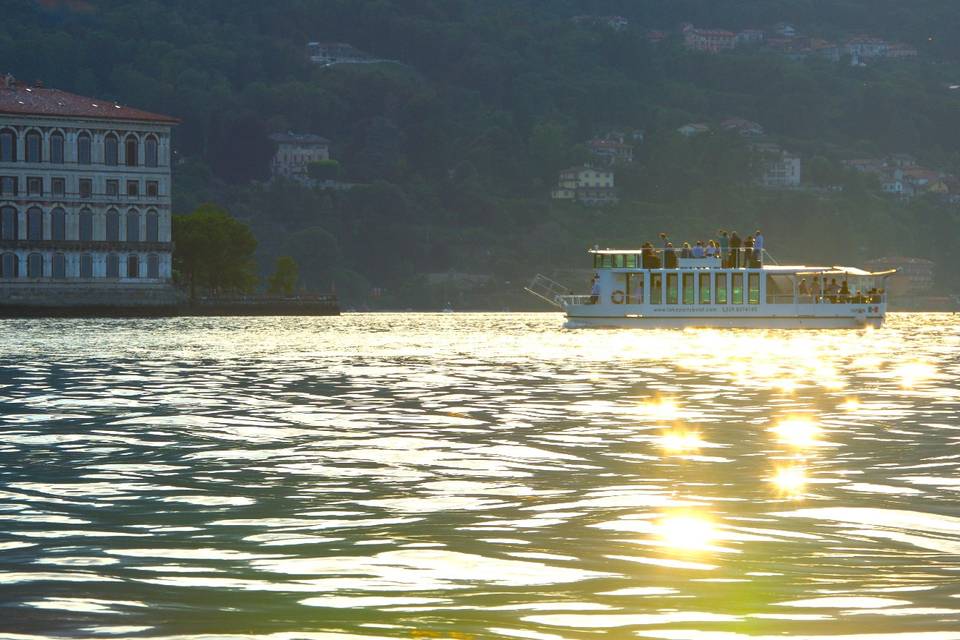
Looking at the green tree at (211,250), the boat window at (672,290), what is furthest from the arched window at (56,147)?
the boat window at (672,290)

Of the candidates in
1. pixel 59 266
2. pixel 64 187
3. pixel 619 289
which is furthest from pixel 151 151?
pixel 619 289

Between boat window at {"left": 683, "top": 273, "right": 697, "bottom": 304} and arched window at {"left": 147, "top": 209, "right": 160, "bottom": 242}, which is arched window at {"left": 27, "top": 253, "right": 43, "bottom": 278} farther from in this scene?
boat window at {"left": 683, "top": 273, "right": 697, "bottom": 304}

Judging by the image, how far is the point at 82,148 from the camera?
378ft

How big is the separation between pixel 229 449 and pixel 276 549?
22.3ft

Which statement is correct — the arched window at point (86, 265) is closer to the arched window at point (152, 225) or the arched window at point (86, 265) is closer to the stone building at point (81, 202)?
the stone building at point (81, 202)

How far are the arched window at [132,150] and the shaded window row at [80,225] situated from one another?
3.48 metres

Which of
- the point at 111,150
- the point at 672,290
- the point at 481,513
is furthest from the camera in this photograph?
the point at 111,150

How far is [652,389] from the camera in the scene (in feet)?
92.3

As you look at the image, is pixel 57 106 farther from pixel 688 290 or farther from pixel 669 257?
pixel 688 290

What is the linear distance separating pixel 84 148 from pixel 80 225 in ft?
17.9

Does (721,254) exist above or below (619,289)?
above

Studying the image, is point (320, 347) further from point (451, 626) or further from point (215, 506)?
point (451, 626)

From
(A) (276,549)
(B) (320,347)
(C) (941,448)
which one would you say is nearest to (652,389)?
(C) (941,448)

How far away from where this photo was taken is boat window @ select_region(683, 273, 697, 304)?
83.8 m
